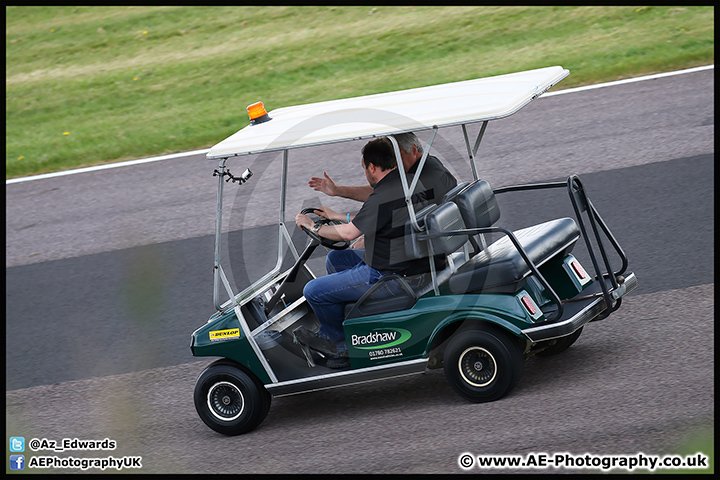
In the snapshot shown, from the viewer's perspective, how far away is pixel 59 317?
7.09 m

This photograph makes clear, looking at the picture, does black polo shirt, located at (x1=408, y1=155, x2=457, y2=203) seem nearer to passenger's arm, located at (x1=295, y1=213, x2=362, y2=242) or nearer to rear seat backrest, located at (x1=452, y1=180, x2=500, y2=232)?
rear seat backrest, located at (x1=452, y1=180, x2=500, y2=232)

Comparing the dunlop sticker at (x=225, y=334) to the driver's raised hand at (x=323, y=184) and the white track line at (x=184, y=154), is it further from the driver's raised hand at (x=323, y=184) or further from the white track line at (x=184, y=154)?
the white track line at (x=184, y=154)

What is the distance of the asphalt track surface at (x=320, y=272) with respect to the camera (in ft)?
15.1

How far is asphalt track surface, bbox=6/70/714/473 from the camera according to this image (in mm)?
4598

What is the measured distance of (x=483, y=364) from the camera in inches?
188

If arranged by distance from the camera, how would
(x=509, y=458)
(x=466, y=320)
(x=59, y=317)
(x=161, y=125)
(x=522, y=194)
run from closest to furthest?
1. (x=509, y=458)
2. (x=466, y=320)
3. (x=59, y=317)
4. (x=522, y=194)
5. (x=161, y=125)

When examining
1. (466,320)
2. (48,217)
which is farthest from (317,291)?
(48,217)

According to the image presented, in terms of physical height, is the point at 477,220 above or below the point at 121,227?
above

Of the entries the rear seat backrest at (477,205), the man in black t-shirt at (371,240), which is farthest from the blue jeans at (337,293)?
the rear seat backrest at (477,205)

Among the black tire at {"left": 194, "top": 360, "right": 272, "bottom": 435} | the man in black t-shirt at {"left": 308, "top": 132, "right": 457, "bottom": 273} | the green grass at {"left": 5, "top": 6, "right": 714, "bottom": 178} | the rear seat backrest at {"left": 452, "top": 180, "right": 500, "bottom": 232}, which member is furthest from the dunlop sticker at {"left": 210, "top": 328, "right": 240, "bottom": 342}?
the green grass at {"left": 5, "top": 6, "right": 714, "bottom": 178}

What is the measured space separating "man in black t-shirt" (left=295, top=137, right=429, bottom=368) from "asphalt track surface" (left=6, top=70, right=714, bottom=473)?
64cm

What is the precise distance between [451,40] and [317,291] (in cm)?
915

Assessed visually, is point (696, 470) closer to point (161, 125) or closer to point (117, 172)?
point (117, 172)
